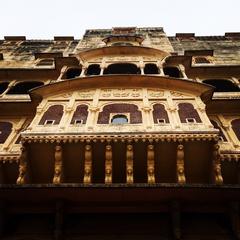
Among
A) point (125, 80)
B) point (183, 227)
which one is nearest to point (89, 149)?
point (183, 227)

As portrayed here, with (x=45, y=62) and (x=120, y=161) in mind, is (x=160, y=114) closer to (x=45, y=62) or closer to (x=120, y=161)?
(x=120, y=161)

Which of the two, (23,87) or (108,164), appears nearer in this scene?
(108,164)

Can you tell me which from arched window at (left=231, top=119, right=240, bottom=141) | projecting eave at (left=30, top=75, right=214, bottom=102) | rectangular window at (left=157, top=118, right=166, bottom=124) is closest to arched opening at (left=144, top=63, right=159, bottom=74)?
projecting eave at (left=30, top=75, right=214, bottom=102)

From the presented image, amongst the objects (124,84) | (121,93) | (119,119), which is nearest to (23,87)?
(124,84)

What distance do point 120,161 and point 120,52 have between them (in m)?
7.99

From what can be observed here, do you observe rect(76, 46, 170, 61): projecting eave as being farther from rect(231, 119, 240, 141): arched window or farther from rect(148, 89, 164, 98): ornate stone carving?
rect(231, 119, 240, 141): arched window

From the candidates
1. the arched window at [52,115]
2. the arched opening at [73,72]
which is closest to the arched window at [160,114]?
the arched window at [52,115]

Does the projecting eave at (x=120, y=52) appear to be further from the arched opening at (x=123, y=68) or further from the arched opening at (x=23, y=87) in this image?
the arched opening at (x=23, y=87)

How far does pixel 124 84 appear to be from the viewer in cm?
1240

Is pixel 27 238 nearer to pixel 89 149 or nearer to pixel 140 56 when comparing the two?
pixel 89 149

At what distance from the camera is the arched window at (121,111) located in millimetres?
10336

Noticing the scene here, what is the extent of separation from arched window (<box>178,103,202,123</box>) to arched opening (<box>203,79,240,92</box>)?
3932mm

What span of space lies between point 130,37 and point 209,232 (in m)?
13.6

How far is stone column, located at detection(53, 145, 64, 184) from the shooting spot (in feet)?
28.7
